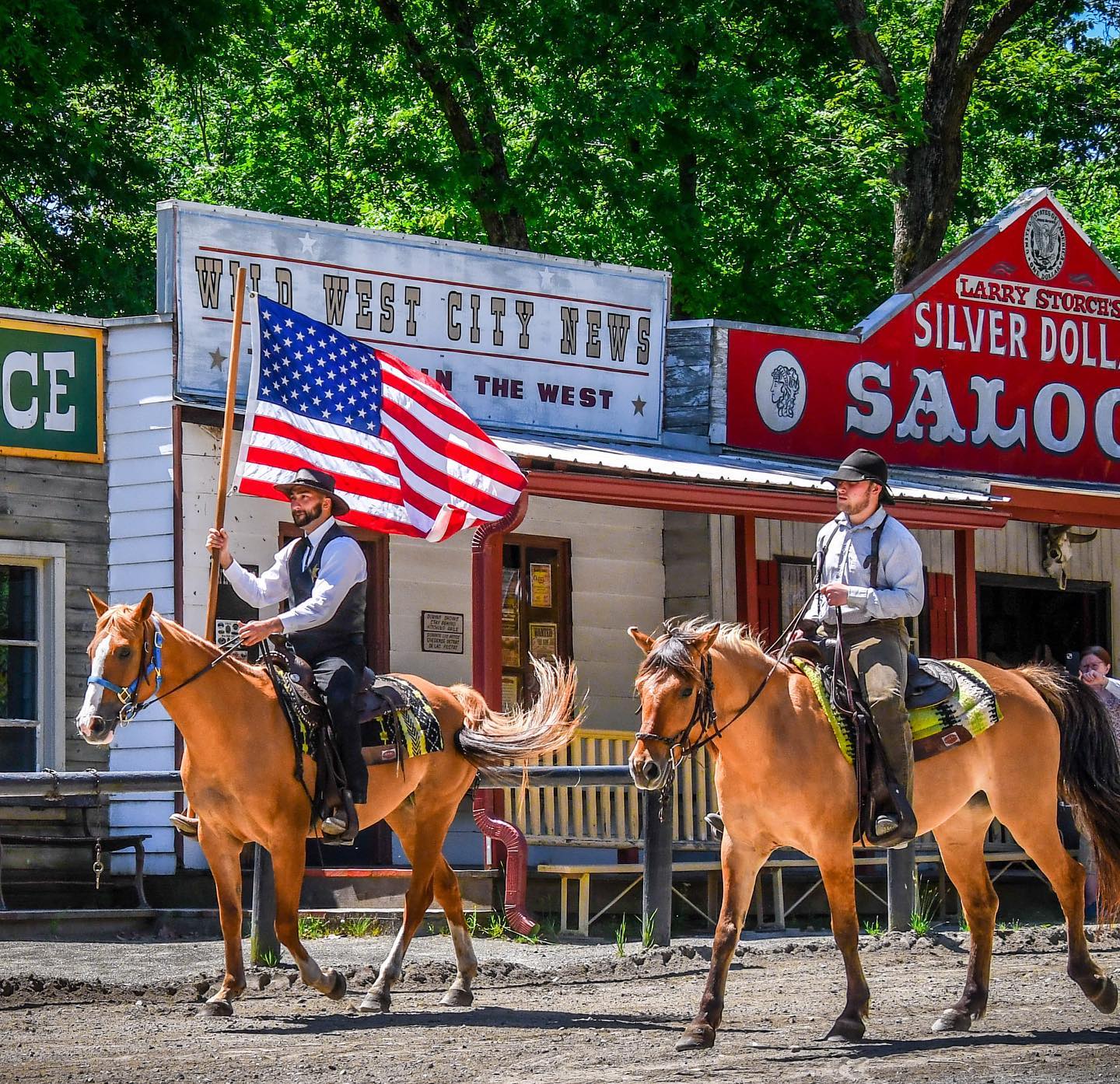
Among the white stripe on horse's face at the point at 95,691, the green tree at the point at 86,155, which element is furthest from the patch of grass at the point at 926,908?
the green tree at the point at 86,155

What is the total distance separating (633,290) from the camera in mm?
17578

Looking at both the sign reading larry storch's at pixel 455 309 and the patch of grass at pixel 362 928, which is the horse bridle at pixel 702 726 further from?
the sign reading larry storch's at pixel 455 309

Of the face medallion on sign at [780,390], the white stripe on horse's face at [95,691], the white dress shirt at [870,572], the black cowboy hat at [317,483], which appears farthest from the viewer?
the face medallion on sign at [780,390]

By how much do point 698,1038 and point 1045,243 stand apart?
45.0ft

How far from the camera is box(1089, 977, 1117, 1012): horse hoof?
9047mm

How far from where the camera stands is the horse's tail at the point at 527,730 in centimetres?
1048

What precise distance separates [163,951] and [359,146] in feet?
50.6

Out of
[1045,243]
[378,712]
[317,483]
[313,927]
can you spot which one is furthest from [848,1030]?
[1045,243]

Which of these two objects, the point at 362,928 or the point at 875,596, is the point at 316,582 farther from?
the point at 362,928

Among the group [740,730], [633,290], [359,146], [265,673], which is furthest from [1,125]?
[740,730]

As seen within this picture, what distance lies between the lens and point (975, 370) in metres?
19.5

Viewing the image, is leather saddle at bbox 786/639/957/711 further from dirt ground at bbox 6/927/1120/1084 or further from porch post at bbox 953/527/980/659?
porch post at bbox 953/527/980/659

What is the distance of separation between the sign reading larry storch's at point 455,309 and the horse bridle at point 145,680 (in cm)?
592

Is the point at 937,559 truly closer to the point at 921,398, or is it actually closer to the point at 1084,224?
the point at 921,398
